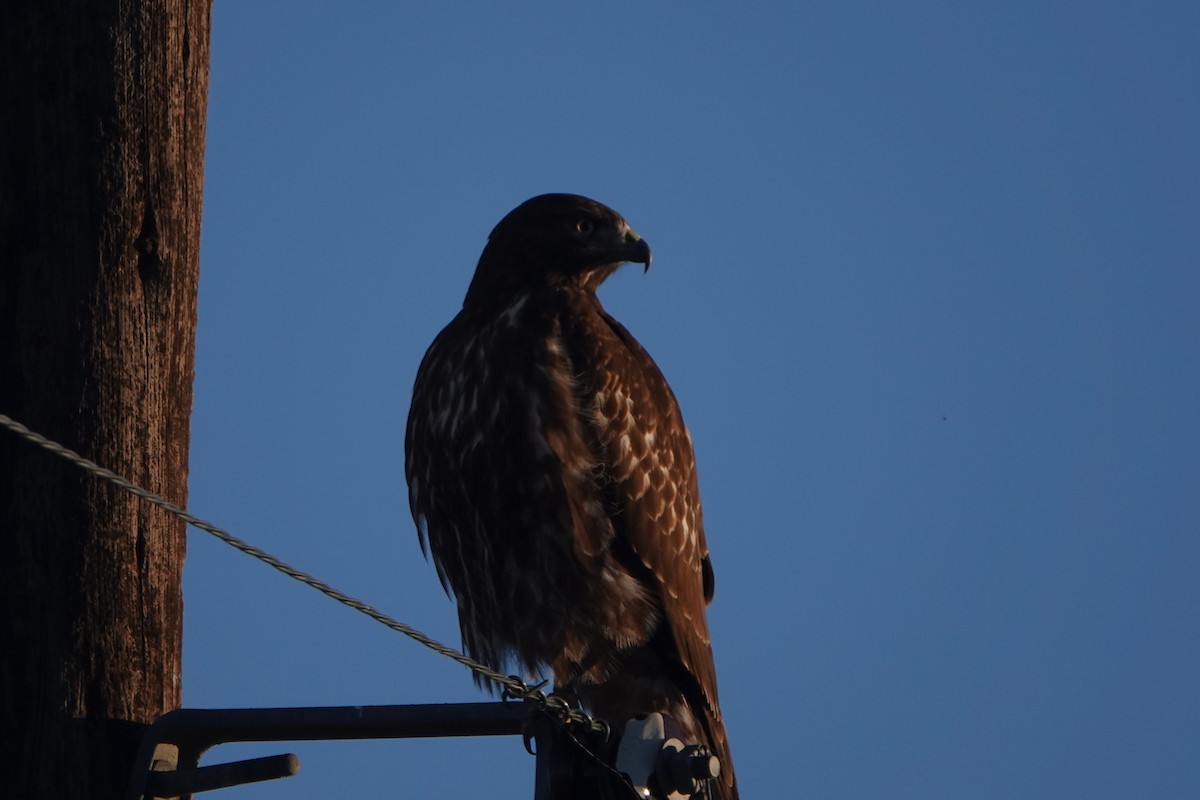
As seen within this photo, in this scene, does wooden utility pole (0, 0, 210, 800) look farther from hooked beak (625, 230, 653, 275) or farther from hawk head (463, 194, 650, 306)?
hooked beak (625, 230, 653, 275)

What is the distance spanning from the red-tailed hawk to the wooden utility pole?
1.86 metres

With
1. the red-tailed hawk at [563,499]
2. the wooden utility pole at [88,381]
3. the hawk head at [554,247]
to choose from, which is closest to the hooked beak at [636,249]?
the hawk head at [554,247]

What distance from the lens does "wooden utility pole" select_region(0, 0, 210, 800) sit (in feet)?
10.8

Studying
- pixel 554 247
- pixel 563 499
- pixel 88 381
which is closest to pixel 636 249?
pixel 554 247

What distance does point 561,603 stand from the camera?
523cm

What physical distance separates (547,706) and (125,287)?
1524mm

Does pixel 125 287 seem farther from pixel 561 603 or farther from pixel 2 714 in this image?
pixel 561 603

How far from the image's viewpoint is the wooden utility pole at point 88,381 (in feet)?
10.8

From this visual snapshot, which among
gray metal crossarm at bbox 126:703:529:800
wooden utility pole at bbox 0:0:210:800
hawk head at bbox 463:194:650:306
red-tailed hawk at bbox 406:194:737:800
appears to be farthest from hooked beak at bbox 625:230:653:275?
gray metal crossarm at bbox 126:703:529:800

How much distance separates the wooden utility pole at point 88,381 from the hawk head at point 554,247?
102 inches

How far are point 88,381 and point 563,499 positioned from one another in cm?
220

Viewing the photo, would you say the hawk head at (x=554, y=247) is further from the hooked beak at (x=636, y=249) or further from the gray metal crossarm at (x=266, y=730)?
the gray metal crossarm at (x=266, y=730)

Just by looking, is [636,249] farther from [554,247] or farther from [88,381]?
[88,381]


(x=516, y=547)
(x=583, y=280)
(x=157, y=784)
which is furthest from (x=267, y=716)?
(x=583, y=280)
